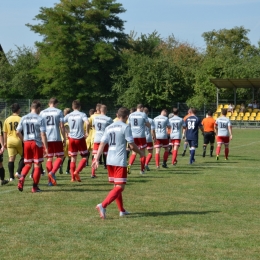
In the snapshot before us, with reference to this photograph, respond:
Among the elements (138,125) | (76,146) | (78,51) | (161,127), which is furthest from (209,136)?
(78,51)

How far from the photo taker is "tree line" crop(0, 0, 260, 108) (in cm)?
5719

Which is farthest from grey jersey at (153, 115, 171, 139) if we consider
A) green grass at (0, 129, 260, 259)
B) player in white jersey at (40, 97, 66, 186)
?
player in white jersey at (40, 97, 66, 186)

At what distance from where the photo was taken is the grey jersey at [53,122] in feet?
47.3

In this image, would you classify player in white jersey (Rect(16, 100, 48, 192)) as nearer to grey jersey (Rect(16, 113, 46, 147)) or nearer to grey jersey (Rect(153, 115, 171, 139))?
grey jersey (Rect(16, 113, 46, 147))

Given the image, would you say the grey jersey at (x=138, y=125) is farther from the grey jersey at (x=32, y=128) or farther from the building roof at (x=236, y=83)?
the building roof at (x=236, y=83)

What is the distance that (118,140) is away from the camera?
10.2 m

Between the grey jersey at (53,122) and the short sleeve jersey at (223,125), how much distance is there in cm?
948

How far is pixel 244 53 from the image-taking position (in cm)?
8194

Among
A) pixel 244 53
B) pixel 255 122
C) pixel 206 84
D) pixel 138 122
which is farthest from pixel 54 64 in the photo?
pixel 138 122

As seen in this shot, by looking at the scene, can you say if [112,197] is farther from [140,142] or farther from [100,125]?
[140,142]

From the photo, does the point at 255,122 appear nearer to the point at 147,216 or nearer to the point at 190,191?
the point at 190,191

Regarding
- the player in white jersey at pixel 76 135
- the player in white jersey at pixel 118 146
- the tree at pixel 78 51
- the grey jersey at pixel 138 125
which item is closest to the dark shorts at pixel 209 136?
the grey jersey at pixel 138 125

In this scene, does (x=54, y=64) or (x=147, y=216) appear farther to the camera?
(x=54, y=64)

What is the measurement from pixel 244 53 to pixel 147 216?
74170 mm
